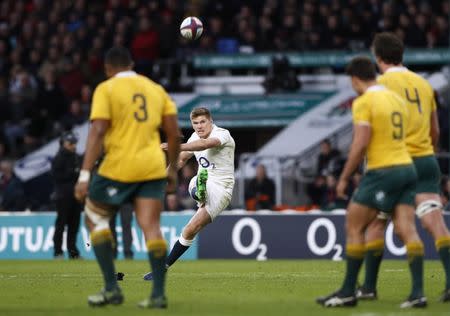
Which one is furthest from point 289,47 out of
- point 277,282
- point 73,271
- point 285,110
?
point 277,282

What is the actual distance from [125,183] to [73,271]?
22.5 feet

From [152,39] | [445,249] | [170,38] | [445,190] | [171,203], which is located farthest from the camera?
[170,38]

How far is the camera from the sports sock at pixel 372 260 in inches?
479

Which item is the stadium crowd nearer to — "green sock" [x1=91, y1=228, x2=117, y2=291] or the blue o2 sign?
the blue o2 sign

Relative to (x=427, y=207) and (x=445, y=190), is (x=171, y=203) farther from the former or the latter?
(x=427, y=207)

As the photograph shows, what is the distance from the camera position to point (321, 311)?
11133 millimetres

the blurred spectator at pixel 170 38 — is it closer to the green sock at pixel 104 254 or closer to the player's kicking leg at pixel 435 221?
the player's kicking leg at pixel 435 221

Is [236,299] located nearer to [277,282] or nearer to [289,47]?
[277,282]

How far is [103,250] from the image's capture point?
1163 cm

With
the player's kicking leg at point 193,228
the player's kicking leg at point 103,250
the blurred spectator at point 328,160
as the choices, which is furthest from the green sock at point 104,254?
the blurred spectator at point 328,160

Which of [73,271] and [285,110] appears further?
[285,110]

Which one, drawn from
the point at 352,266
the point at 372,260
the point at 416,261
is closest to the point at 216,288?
the point at 372,260

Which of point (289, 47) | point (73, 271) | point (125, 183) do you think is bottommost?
point (73, 271)

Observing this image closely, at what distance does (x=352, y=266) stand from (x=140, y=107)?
7.88 feet
